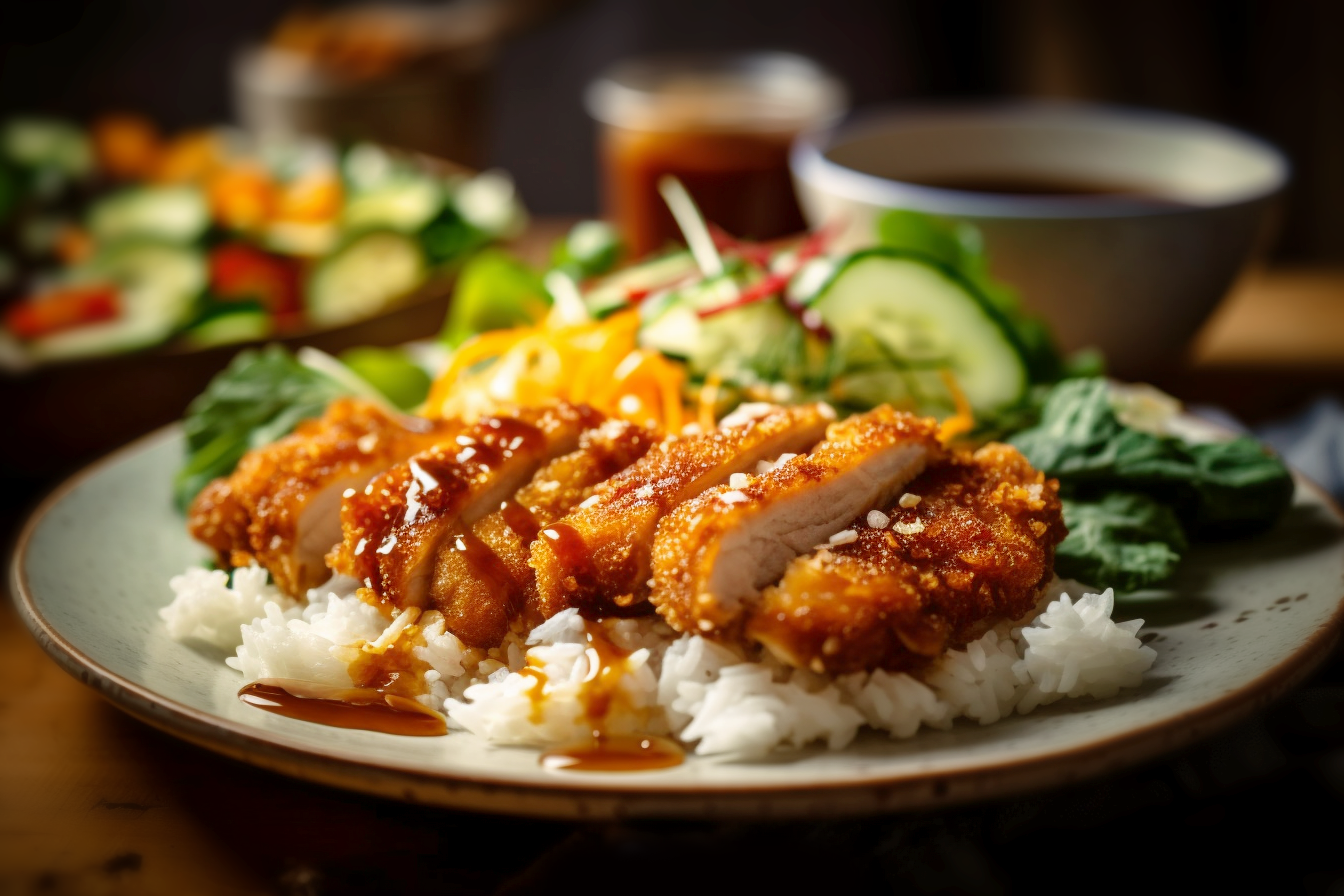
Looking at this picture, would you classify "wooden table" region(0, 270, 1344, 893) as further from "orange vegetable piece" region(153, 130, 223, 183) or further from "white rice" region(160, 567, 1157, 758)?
"orange vegetable piece" region(153, 130, 223, 183)

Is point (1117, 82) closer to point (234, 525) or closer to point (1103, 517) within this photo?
point (1103, 517)

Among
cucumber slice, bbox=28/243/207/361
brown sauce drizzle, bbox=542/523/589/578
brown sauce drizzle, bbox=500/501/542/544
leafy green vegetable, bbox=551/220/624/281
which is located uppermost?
brown sauce drizzle, bbox=542/523/589/578

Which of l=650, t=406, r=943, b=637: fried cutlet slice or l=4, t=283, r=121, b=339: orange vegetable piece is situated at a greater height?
l=650, t=406, r=943, b=637: fried cutlet slice

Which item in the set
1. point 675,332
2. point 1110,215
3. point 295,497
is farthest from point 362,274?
point 1110,215

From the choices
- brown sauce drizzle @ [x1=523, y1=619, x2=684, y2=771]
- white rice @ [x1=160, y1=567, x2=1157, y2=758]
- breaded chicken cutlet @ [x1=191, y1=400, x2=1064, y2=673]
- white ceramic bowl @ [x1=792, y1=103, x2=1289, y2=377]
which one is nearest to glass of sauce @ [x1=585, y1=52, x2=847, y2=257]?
white ceramic bowl @ [x1=792, y1=103, x2=1289, y2=377]

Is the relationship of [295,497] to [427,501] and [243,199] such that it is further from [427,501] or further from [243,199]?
[243,199]

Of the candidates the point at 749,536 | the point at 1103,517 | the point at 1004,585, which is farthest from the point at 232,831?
the point at 1103,517

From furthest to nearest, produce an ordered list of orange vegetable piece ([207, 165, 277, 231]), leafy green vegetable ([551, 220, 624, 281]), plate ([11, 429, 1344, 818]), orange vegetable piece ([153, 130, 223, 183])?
orange vegetable piece ([153, 130, 223, 183]) → orange vegetable piece ([207, 165, 277, 231]) → leafy green vegetable ([551, 220, 624, 281]) → plate ([11, 429, 1344, 818])
